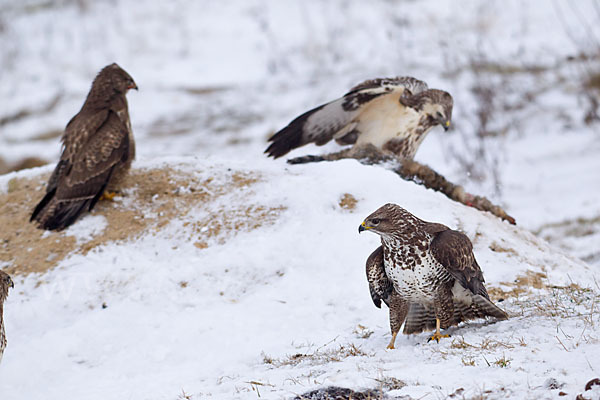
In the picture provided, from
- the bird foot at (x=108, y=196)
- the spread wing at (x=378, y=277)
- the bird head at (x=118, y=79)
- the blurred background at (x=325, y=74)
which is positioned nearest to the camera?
the spread wing at (x=378, y=277)

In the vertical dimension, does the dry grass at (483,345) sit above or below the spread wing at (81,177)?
above

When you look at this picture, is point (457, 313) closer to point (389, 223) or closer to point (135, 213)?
point (389, 223)

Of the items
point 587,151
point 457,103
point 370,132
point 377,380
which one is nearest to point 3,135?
point 457,103

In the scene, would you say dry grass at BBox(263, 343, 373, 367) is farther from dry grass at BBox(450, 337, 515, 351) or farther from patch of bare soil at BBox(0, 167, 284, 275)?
patch of bare soil at BBox(0, 167, 284, 275)

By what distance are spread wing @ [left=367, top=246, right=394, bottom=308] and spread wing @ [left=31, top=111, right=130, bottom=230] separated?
3519mm

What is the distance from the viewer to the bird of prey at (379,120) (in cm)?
720

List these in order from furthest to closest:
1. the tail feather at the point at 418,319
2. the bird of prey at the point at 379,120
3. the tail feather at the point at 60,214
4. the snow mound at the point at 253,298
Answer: the bird of prey at the point at 379,120, the tail feather at the point at 60,214, the tail feather at the point at 418,319, the snow mound at the point at 253,298

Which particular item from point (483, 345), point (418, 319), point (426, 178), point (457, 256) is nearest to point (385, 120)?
point (426, 178)

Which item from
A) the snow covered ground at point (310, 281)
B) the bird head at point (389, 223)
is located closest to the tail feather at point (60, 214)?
the snow covered ground at point (310, 281)

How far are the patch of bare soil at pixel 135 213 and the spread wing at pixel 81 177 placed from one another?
16 centimetres

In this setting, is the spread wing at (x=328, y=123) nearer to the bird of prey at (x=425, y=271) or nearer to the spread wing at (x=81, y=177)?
the spread wing at (x=81, y=177)

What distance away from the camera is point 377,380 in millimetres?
3342

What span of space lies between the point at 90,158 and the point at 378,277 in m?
3.69

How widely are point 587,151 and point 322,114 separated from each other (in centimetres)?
783
